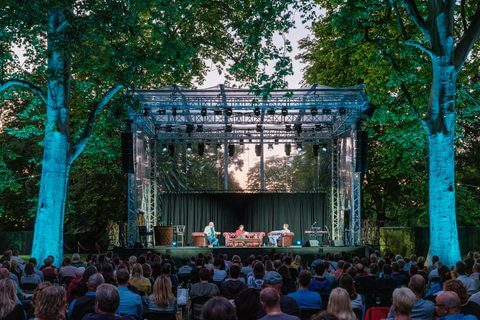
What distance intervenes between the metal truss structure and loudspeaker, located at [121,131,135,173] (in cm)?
82

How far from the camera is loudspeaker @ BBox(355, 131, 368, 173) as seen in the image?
22000 millimetres

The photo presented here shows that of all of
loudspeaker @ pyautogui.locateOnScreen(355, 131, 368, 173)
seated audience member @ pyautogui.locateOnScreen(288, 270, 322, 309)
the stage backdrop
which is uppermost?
loudspeaker @ pyautogui.locateOnScreen(355, 131, 368, 173)

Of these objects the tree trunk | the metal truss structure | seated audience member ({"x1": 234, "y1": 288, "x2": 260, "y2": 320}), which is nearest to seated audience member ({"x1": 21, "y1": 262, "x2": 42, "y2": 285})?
seated audience member ({"x1": 234, "y1": 288, "x2": 260, "y2": 320})

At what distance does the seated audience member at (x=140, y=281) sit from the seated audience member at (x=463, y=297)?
177 inches

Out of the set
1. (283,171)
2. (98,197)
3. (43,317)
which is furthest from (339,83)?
(43,317)

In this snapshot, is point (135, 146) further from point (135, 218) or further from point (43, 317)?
point (43, 317)

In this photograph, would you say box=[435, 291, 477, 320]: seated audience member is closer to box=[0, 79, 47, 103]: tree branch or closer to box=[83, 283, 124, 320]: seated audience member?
box=[83, 283, 124, 320]: seated audience member

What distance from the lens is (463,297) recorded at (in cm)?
607

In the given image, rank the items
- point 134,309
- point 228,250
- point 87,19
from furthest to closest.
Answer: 1. point 228,250
2. point 87,19
3. point 134,309

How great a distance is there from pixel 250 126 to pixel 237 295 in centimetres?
2125

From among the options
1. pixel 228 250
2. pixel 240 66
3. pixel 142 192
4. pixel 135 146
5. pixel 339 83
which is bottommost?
pixel 228 250

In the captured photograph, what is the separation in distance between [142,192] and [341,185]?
837 centimetres

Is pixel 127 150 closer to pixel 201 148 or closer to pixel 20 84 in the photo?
pixel 20 84

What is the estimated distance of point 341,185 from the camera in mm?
25984
